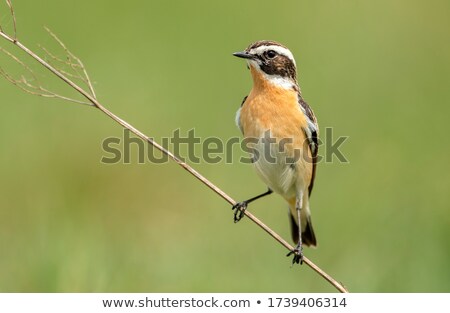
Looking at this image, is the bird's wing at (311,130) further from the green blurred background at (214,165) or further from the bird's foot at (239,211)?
the green blurred background at (214,165)

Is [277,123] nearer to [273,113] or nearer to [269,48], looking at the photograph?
[273,113]

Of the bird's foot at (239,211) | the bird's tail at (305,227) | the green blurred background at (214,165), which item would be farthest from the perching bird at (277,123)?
the green blurred background at (214,165)

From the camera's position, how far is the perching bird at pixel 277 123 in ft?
24.6

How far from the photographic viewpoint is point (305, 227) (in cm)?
849

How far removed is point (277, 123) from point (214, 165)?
2738 mm

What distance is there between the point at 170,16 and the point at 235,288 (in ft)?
20.7

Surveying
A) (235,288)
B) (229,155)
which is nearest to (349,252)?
Result: (235,288)

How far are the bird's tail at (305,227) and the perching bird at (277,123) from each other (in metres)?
0.56

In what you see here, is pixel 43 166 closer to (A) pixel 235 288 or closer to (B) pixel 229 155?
(B) pixel 229 155

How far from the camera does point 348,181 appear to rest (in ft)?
31.5

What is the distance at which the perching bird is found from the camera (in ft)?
24.6

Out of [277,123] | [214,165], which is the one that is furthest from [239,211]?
[214,165]

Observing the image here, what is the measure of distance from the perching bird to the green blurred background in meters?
0.93

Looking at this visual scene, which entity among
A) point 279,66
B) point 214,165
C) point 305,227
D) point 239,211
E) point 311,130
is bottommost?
point 305,227
